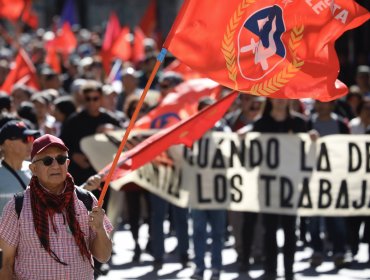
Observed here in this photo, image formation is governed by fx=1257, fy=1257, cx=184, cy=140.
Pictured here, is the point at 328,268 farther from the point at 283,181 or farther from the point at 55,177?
the point at 55,177

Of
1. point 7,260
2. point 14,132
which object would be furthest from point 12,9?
point 7,260

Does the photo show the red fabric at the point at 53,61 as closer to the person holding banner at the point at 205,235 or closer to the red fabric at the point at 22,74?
the red fabric at the point at 22,74

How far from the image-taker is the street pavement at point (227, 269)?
12180 mm

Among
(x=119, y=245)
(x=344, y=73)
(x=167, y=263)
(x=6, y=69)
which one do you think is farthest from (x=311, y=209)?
(x=344, y=73)

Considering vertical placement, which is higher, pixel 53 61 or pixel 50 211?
pixel 53 61

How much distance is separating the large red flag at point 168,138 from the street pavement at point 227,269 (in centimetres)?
299

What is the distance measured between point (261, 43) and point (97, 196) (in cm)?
408

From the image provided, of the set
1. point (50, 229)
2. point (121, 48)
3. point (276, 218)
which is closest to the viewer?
point (50, 229)

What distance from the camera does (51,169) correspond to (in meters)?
6.52

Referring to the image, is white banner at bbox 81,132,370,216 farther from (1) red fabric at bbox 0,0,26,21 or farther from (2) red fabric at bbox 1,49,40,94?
(1) red fabric at bbox 0,0,26,21

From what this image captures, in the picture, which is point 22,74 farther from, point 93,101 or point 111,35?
point 93,101

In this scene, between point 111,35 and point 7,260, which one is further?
point 111,35

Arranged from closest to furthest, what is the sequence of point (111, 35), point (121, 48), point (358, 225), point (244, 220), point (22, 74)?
point (244, 220) < point (358, 225) < point (22, 74) < point (121, 48) < point (111, 35)

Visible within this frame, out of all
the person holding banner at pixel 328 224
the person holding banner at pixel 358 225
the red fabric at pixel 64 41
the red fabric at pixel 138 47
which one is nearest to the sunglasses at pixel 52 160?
the person holding banner at pixel 328 224
